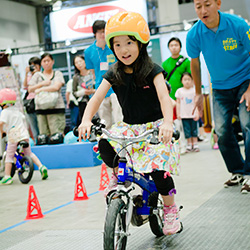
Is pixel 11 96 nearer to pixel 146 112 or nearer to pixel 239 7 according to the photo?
pixel 146 112

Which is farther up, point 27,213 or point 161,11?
point 161,11

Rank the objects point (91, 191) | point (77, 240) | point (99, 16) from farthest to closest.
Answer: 1. point (99, 16)
2. point (91, 191)
3. point (77, 240)

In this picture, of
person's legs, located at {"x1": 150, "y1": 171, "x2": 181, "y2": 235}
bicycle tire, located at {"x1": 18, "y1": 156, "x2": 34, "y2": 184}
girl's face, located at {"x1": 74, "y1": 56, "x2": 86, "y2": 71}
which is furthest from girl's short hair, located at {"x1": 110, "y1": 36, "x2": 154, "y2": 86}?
girl's face, located at {"x1": 74, "y1": 56, "x2": 86, "y2": 71}

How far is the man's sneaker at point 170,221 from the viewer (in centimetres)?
276

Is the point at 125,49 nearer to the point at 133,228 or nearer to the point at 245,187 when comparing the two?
the point at 133,228

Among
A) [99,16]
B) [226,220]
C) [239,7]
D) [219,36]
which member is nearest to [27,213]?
[226,220]

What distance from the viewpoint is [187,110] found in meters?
8.01

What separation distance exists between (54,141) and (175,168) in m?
5.50

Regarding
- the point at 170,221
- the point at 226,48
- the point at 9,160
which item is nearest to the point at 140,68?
the point at 170,221

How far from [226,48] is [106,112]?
3425mm

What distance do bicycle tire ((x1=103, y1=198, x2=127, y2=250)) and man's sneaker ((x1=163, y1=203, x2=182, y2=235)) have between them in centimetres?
47

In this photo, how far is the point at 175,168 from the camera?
2646mm

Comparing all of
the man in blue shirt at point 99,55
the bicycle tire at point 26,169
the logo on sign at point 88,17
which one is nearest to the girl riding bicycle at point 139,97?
the man in blue shirt at point 99,55

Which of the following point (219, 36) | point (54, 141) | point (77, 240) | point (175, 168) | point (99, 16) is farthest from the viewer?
point (99, 16)
